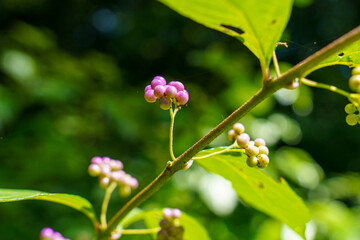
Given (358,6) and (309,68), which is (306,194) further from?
(358,6)

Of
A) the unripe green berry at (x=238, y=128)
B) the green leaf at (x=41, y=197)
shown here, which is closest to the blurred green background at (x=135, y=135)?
the unripe green berry at (x=238, y=128)

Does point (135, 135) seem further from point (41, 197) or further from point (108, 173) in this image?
point (41, 197)

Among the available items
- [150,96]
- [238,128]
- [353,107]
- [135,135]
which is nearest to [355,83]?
[353,107]

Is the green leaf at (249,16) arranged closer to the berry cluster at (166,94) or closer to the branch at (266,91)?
the branch at (266,91)

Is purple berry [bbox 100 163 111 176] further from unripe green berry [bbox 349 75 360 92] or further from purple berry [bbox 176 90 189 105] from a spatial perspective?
A: unripe green berry [bbox 349 75 360 92]

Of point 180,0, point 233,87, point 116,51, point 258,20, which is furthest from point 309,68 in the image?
point 116,51
